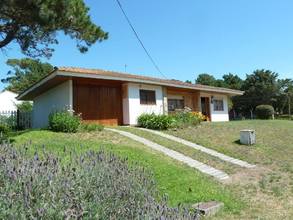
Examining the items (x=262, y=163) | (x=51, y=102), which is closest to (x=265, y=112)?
(x=51, y=102)

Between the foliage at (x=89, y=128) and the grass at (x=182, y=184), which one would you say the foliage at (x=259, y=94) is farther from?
the grass at (x=182, y=184)

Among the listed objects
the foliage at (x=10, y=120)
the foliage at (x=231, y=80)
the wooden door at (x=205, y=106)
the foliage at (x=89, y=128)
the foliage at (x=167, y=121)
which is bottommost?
the foliage at (x=89, y=128)

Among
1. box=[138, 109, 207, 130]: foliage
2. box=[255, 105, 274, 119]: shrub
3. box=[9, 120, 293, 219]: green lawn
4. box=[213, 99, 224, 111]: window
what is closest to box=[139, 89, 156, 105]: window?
box=[138, 109, 207, 130]: foliage

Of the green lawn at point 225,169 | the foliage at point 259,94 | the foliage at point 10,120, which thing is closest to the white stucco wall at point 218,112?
the green lawn at point 225,169

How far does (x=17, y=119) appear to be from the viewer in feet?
95.9

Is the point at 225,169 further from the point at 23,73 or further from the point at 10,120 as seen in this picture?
the point at 23,73

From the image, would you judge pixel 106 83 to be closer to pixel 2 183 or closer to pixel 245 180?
pixel 245 180

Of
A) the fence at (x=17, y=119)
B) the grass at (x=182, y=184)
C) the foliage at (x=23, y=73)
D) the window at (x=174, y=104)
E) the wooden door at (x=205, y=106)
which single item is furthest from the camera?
the foliage at (x=23, y=73)

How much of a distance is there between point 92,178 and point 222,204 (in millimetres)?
4309

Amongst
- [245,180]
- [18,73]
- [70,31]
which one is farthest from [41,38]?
[18,73]

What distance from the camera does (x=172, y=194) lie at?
8078 mm

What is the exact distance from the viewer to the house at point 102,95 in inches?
817

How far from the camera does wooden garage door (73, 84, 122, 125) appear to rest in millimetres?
21000

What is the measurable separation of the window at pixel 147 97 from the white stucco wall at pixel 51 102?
5.05 meters
